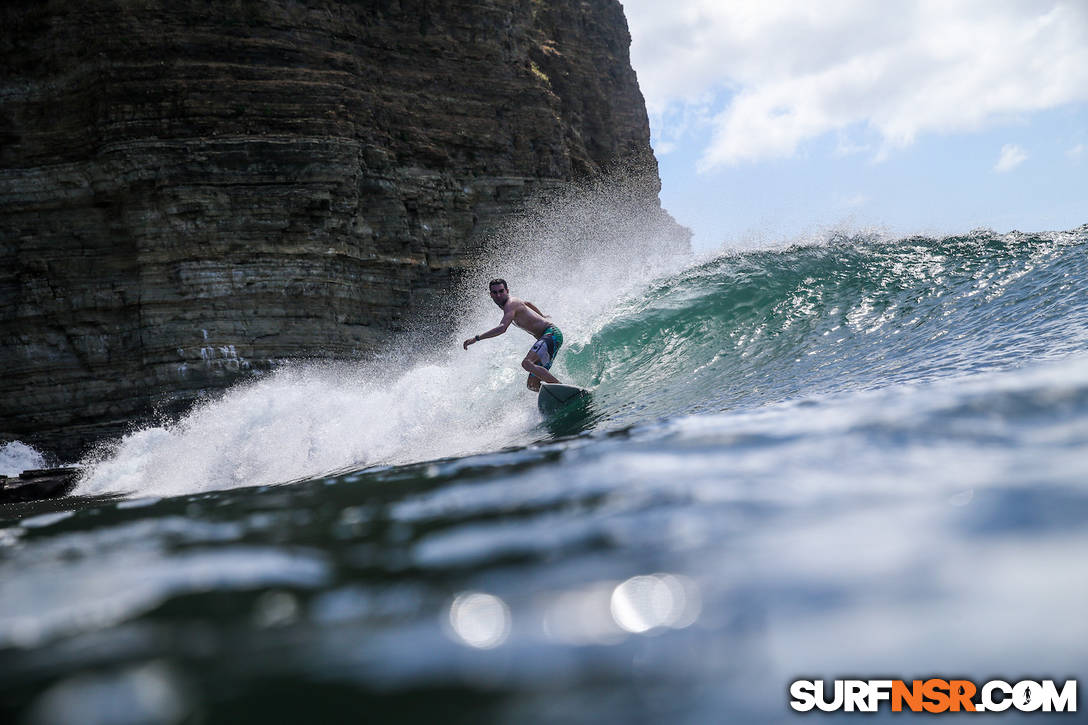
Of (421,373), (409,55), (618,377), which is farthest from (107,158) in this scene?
(618,377)

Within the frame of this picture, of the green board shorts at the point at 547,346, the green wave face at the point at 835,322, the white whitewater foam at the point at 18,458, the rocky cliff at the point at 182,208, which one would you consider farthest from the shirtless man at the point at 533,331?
the white whitewater foam at the point at 18,458

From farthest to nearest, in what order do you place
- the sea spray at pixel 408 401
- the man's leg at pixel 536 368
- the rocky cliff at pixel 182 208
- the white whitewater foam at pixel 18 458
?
1. the rocky cliff at pixel 182 208
2. the white whitewater foam at pixel 18 458
3. the man's leg at pixel 536 368
4. the sea spray at pixel 408 401

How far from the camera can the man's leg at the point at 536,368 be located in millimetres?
7926

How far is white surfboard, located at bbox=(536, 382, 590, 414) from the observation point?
7.50 m

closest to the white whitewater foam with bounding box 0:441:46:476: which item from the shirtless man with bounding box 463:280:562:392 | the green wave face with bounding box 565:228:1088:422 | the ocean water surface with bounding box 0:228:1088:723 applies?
the shirtless man with bounding box 463:280:562:392

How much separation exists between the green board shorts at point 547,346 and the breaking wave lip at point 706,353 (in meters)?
0.60

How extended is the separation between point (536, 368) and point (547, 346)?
471mm

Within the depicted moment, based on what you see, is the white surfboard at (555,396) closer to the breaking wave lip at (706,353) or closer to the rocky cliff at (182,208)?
the breaking wave lip at (706,353)

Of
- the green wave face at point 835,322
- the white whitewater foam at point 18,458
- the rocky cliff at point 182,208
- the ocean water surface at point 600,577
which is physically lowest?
the ocean water surface at point 600,577

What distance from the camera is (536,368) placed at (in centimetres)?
795

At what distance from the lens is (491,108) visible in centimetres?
1870

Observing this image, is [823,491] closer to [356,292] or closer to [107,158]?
[356,292]

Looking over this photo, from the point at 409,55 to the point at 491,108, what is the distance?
2.63 meters

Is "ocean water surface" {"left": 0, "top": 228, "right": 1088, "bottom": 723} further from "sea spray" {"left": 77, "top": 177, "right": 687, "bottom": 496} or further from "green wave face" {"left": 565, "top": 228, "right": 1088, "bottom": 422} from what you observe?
"sea spray" {"left": 77, "top": 177, "right": 687, "bottom": 496}
